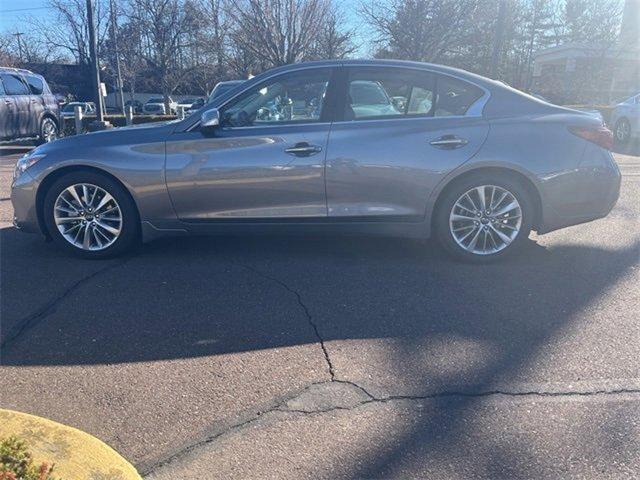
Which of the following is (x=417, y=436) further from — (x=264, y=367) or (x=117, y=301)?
(x=117, y=301)

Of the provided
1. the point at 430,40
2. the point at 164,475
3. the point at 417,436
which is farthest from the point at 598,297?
the point at 430,40

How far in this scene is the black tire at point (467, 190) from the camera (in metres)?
4.86

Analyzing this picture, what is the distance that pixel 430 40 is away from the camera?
21.0 metres

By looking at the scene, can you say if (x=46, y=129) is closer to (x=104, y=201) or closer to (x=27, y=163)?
(x=27, y=163)

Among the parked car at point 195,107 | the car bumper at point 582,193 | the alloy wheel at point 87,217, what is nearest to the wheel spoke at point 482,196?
the car bumper at point 582,193

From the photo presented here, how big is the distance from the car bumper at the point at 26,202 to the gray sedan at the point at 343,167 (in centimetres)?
1

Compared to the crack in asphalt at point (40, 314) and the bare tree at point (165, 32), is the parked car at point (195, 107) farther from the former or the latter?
the bare tree at point (165, 32)

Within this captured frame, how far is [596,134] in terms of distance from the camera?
4887 millimetres


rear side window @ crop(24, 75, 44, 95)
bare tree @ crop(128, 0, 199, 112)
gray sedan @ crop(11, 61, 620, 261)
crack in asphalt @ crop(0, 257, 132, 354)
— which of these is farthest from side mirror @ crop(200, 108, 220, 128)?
bare tree @ crop(128, 0, 199, 112)

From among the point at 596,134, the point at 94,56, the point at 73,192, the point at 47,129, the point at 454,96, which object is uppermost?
the point at 94,56

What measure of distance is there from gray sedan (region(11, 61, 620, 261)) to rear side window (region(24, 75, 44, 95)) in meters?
11.0

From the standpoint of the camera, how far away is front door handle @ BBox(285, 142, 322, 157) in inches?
187

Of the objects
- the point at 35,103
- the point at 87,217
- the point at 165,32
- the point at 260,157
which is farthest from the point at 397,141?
the point at 165,32

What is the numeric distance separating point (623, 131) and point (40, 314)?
602 inches
